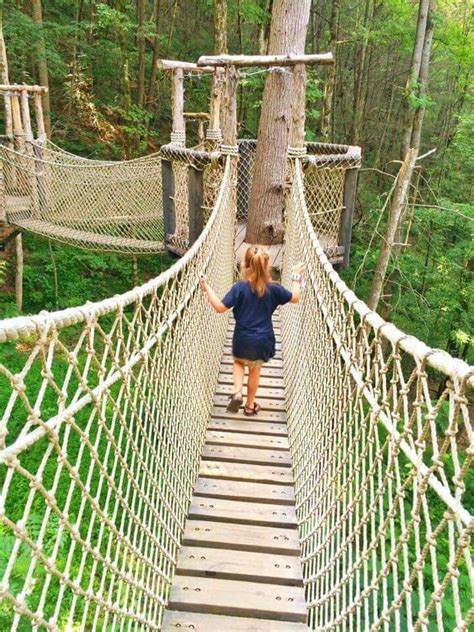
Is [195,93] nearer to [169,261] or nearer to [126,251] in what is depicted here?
[169,261]

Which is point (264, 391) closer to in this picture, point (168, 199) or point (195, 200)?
point (195, 200)

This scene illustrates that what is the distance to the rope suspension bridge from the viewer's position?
894 mm

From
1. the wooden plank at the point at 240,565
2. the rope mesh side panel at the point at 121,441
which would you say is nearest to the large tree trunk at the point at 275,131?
the rope mesh side panel at the point at 121,441

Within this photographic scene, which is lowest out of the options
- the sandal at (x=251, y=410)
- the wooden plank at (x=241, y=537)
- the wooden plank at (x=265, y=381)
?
the wooden plank at (x=241, y=537)

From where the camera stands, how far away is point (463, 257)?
26.0ft

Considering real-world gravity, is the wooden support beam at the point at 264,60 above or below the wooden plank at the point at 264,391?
above

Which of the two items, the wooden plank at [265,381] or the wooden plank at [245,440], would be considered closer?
the wooden plank at [245,440]

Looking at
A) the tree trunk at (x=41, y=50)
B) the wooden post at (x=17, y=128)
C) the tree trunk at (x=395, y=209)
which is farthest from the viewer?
the tree trunk at (x=41, y=50)

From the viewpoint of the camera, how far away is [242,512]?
75.8 inches

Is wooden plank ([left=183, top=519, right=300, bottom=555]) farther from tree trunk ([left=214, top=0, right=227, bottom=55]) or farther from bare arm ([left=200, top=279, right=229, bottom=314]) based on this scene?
tree trunk ([left=214, top=0, right=227, bottom=55])

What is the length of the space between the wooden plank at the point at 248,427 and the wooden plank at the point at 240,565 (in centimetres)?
69

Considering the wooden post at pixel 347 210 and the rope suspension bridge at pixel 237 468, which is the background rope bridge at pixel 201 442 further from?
the wooden post at pixel 347 210

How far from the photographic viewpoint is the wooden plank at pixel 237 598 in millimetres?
1559

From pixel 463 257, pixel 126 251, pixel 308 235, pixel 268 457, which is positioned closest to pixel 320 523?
pixel 268 457
